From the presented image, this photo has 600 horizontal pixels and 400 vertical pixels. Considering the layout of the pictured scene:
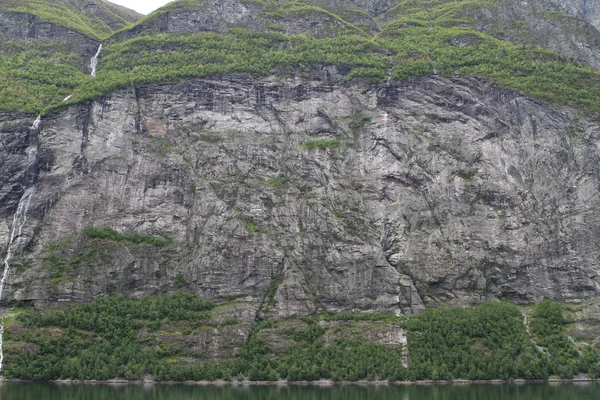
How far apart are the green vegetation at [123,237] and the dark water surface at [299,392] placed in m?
25.5

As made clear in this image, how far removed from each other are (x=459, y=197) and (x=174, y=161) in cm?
4562

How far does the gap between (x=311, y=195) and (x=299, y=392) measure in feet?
124

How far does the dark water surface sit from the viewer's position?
5731 cm

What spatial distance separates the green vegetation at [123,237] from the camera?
90.8 metres

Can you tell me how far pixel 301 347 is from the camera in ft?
258

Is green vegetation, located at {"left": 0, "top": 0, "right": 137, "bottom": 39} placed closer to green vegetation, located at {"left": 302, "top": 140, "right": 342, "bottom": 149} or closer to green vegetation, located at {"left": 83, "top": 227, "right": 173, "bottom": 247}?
green vegetation, located at {"left": 83, "top": 227, "right": 173, "bottom": 247}

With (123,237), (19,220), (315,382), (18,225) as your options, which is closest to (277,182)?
(123,237)

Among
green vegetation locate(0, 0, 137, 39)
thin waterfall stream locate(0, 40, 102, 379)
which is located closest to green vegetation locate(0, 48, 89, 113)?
thin waterfall stream locate(0, 40, 102, 379)

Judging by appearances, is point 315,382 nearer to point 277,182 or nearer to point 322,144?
point 277,182

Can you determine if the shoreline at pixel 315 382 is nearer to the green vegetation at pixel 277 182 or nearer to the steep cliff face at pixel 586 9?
the green vegetation at pixel 277 182

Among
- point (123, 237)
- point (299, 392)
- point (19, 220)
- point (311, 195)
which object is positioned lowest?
point (299, 392)

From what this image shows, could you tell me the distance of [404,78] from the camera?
360 feet

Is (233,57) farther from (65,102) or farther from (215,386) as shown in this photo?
(215,386)

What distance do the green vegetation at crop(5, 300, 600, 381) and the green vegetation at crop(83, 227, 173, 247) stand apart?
10.4 m
